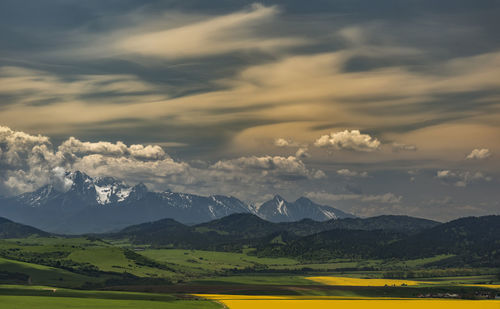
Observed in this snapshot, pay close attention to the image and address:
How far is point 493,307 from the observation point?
19925 centimetres

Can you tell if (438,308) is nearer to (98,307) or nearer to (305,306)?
(305,306)

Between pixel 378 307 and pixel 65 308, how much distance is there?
107755 mm

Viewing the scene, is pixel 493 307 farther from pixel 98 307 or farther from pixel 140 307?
pixel 98 307

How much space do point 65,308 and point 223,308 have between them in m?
53.7

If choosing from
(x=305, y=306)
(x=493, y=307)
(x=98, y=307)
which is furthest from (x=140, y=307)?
(x=493, y=307)

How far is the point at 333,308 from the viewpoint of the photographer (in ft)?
634

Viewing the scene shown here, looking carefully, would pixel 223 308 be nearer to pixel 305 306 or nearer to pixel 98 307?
pixel 305 306

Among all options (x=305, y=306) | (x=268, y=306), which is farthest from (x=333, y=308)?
→ (x=268, y=306)

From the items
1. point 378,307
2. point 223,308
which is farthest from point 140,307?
point 378,307

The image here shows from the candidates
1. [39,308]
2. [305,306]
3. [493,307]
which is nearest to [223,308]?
[305,306]

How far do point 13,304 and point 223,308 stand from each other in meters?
74.4

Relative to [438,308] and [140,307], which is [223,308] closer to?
[140,307]

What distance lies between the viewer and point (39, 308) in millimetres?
189875

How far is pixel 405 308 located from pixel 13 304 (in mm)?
137778
